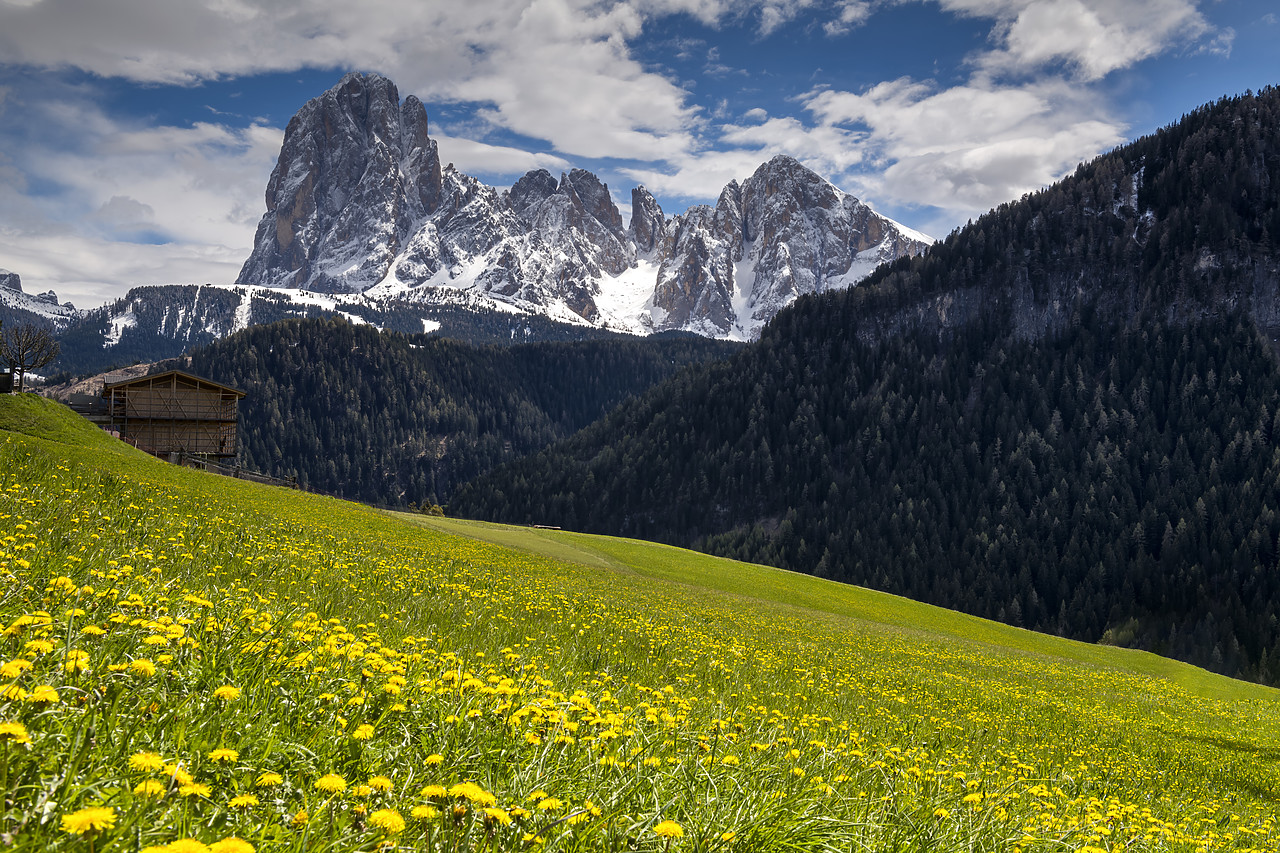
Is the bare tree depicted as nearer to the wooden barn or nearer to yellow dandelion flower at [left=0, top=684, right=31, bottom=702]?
the wooden barn

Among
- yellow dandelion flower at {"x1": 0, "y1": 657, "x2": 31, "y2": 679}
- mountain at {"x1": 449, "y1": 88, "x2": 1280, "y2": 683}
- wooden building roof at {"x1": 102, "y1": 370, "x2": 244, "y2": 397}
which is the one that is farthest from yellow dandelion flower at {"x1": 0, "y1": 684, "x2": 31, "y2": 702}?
mountain at {"x1": 449, "y1": 88, "x2": 1280, "y2": 683}

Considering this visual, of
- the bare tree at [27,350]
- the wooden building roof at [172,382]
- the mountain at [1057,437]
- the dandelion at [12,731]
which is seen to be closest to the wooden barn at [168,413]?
the wooden building roof at [172,382]

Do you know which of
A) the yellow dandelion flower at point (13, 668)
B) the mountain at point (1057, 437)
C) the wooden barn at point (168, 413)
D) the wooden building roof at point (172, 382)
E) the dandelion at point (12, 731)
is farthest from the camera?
the mountain at point (1057, 437)

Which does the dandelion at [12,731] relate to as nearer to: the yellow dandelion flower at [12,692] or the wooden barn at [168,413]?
the yellow dandelion flower at [12,692]

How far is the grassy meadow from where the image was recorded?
279 centimetres

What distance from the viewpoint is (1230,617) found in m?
104

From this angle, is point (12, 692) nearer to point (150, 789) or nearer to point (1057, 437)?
point (150, 789)

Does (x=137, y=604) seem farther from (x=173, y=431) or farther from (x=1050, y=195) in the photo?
(x=1050, y=195)

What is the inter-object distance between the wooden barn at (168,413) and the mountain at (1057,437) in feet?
365

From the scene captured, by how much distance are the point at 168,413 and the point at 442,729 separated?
72.3 metres

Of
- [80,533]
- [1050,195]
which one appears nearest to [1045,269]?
[1050,195]

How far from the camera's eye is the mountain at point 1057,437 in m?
122

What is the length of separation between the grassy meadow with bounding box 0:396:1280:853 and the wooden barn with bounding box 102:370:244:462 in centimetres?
5248

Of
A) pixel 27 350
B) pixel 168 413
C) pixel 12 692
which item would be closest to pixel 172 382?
pixel 168 413
